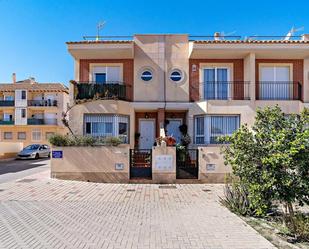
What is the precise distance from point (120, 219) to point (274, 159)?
4.08 m

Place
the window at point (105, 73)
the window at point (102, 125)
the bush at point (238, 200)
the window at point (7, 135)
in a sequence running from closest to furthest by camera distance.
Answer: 1. the bush at point (238, 200)
2. the window at point (102, 125)
3. the window at point (105, 73)
4. the window at point (7, 135)

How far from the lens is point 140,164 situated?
1284 centimetres

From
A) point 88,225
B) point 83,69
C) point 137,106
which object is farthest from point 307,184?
point 83,69

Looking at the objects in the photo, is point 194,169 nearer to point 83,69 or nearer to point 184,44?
point 184,44

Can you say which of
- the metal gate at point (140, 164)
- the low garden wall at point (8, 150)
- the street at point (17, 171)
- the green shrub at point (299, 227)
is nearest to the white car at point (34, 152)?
the low garden wall at point (8, 150)

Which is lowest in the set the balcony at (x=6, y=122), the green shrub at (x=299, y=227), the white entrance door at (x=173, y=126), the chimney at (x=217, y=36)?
the green shrub at (x=299, y=227)

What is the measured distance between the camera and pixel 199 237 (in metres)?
5.80

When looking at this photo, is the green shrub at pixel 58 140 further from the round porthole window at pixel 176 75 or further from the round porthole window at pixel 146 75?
the round porthole window at pixel 176 75

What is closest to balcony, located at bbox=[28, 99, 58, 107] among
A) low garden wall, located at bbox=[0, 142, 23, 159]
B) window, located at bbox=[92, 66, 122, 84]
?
low garden wall, located at bbox=[0, 142, 23, 159]

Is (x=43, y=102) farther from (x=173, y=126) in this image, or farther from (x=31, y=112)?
(x=173, y=126)

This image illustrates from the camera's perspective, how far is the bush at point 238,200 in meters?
7.57

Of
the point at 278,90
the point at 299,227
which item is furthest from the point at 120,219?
the point at 278,90

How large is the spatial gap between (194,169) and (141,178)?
98.7 inches

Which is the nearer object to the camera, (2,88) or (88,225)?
(88,225)
